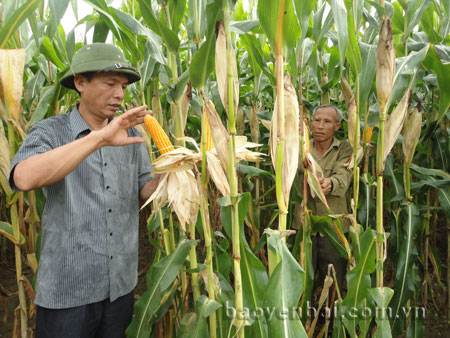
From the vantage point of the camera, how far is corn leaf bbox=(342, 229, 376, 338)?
1.73 m

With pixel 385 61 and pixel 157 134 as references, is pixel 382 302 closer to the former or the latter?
pixel 385 61

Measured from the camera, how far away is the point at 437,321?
3117 millimetres

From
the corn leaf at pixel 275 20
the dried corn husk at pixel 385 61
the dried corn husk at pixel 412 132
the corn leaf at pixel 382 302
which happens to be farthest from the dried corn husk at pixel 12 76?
the dried corn husk at pixel 412 132

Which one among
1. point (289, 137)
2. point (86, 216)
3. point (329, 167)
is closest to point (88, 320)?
point (86, 216)

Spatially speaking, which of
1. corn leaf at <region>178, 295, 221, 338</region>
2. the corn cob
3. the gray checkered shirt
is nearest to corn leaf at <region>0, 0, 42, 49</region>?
the gray checkered shirt

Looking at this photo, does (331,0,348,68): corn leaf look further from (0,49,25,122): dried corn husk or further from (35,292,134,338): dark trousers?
(35,292,134,338): dark trousers

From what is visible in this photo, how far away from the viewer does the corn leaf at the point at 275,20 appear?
1164mm

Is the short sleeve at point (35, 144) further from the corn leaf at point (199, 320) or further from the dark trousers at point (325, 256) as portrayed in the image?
the dark trousers at point (325, 256)

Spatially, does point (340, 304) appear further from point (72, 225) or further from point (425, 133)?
point (425, 133)

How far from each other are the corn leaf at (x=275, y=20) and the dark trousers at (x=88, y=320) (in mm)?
1520

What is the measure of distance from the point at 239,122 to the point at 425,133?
155 centimetres

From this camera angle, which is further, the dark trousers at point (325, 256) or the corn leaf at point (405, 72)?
the dark trousers at point (325, 256)

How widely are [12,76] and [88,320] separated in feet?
4.08

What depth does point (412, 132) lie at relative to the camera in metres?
2.11
